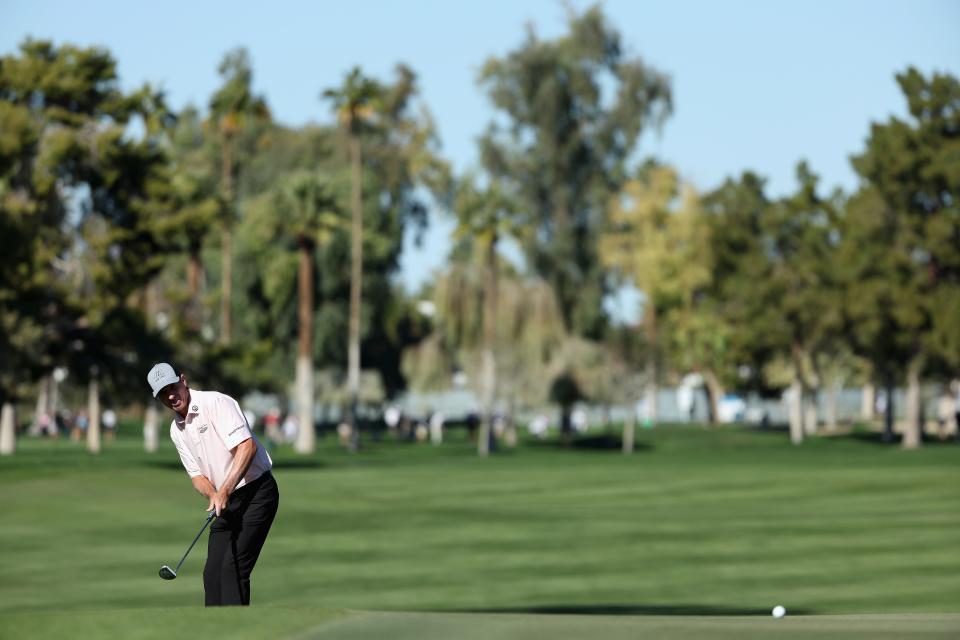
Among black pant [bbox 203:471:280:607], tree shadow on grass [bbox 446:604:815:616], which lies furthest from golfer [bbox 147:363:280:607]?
tree shadow on grass [bbox 446:604:815:616]

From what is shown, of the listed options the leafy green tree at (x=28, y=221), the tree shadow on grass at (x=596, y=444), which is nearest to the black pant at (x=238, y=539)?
the leafy green tree at (x=28, y=221)

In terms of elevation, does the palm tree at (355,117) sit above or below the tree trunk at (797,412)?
above

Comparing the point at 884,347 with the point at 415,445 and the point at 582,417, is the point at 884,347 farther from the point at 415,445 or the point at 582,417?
the point at 582,417

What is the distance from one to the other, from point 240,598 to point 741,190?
8130 cm

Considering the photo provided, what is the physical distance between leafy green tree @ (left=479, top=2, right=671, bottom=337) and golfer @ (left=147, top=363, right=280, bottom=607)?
239 feet

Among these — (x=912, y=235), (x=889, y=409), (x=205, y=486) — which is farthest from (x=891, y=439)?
(x=205, y=486)

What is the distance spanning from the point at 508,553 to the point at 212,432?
14.8 metres

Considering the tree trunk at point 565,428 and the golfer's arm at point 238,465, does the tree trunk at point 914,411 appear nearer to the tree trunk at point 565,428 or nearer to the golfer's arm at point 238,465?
the tree trunk at point 565,428

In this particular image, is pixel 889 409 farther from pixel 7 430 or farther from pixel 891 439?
pixel 7 430

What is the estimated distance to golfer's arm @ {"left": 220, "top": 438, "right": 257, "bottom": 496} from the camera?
11219 millimetres

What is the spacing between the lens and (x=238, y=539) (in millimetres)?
11664

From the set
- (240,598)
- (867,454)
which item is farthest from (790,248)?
(240,598)

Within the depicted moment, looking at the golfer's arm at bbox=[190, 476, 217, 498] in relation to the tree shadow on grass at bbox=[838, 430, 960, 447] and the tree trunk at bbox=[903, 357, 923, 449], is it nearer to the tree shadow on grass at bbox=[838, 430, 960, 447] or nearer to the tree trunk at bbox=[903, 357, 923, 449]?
the tree trunk at bbox=[903, 357, 923, 449]

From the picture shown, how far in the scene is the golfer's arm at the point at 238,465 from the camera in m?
11.2
